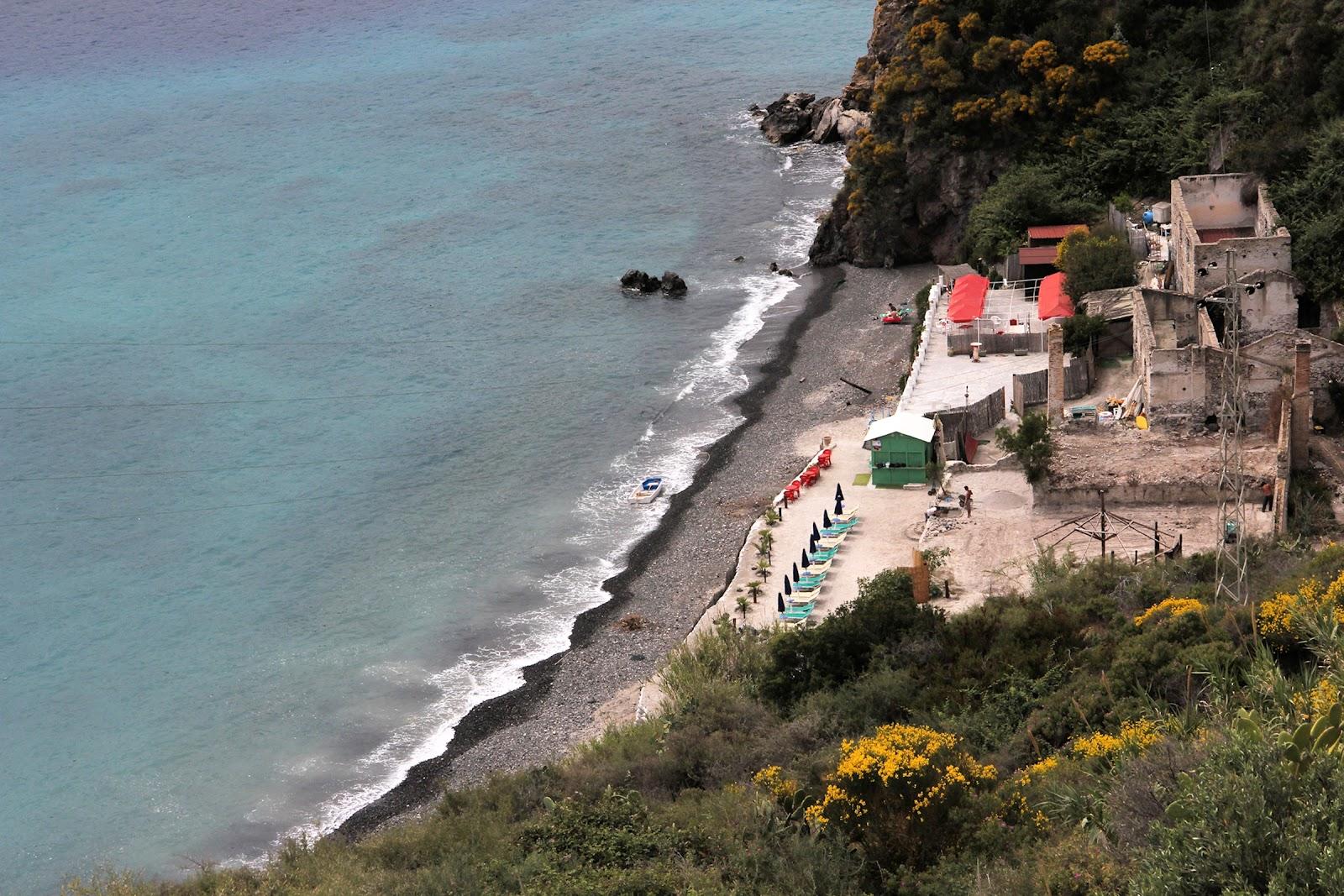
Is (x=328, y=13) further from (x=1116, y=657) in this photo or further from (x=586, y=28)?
(x=1116, y=657)

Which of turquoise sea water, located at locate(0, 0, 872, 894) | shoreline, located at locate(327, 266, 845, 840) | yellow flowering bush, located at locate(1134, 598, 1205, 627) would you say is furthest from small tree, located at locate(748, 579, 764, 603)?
yellow flowering bush, located at locate(1134, 598, 1205, 627)

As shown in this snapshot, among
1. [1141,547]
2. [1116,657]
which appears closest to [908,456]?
[1141,547]

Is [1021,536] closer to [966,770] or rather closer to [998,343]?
[998,343]

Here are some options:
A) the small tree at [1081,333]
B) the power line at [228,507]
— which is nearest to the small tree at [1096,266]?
the small tree at [1081,333]

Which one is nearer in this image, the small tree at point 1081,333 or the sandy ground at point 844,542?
the sandy ground at point 844,542

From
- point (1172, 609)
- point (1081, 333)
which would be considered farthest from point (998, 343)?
point (1172, 609)

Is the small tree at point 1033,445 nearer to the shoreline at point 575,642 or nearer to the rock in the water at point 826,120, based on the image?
the shoreline at point 575,642
